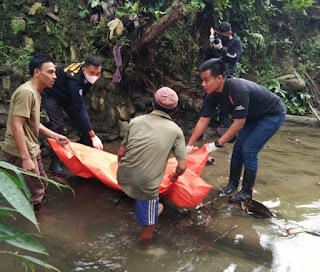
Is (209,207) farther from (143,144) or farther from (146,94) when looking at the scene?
(146,94)

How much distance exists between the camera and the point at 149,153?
2.14 m

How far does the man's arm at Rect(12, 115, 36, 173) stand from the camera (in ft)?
7.23

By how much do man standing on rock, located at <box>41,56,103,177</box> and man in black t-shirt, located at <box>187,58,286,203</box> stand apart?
3.97ft

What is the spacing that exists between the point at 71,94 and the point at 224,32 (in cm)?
268

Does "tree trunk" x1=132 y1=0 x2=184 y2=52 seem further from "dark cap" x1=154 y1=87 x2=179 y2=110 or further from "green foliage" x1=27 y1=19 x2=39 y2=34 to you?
"dark cap" x1=154 y1=87 x2=179 y2=110

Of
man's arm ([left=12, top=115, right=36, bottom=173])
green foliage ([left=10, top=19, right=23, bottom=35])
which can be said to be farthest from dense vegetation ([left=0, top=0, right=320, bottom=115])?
man's arm ([left=12, top=115, right=36, bottom=173])

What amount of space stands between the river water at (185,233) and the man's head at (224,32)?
239cm

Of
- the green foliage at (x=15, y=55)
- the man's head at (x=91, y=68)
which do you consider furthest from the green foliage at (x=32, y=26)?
the man's head at (x=91, y=68)

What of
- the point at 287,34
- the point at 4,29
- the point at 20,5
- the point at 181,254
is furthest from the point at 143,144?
the point at 287,34

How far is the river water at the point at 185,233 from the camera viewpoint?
6.91 ft

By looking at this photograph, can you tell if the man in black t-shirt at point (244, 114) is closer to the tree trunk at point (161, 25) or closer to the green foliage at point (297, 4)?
A: the tree trunk at point (161, 25)

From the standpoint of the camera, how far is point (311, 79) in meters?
7.98

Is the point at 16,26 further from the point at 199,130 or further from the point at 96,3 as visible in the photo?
the point at 199,130

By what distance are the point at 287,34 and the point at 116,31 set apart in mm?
6164
